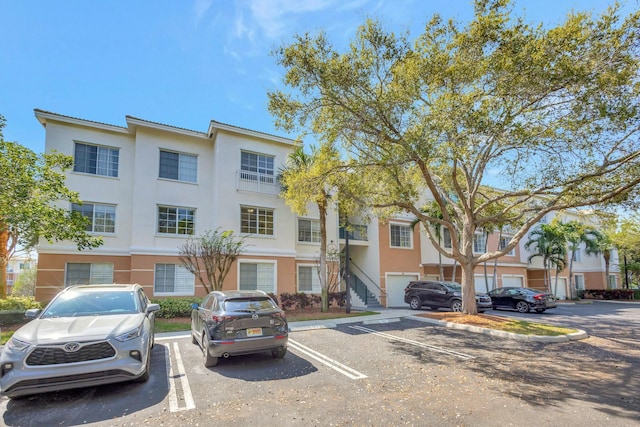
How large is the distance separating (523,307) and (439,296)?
4.86 metres

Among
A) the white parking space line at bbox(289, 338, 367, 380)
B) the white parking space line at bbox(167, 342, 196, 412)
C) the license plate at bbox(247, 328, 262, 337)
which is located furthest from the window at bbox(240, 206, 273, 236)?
the license plate at bbox(247, 328, 262, 337)

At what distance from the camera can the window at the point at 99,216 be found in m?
16.6

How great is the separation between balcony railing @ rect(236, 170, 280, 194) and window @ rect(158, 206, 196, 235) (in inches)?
114

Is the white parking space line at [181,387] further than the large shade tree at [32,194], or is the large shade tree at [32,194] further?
the large shade tree at [32,194]

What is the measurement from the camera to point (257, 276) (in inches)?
740

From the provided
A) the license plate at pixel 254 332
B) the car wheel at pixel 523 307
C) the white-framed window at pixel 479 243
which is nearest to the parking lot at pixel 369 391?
the license plate at pixel 254 332

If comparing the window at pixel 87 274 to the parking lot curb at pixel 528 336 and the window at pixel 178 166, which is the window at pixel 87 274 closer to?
the window at pixel 178 166

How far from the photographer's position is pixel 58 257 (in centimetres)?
1575

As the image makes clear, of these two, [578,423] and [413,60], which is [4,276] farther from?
[578,423]

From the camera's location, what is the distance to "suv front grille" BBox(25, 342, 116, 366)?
5297 millimetres

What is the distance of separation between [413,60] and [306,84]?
3505 mm

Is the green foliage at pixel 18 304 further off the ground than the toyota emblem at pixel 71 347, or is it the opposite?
the toyota emblem at pixel 71 347

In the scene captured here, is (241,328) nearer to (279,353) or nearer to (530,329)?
(279,353)

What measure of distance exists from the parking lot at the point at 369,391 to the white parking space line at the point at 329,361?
22 mm
